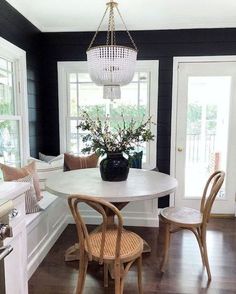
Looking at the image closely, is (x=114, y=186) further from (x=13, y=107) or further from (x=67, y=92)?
(x=67, y=92)

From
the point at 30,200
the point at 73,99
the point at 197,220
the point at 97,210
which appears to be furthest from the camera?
the point at 73,99

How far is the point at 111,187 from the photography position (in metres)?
2.14

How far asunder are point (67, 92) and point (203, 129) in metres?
1.89

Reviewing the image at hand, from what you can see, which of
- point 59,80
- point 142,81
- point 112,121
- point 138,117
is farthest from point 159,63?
point 59,80

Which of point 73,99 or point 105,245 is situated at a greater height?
point 73,99

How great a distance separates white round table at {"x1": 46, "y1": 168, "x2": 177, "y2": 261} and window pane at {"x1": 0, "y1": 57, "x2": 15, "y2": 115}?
3.34 feet

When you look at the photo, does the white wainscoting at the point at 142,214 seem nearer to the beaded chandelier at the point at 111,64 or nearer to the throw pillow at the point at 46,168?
the throw pillow at the point at 46,168

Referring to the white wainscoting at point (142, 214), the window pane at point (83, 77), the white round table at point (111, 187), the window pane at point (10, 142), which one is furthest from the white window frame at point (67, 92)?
the white round table at point (111, 187)

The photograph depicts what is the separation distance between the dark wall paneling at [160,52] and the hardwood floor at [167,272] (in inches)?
40.9

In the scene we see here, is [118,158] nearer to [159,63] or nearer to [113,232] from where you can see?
[113,232]

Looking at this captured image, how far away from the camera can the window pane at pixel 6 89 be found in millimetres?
2841

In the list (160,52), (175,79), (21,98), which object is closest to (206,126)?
(175,79)

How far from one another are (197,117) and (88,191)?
2.16m

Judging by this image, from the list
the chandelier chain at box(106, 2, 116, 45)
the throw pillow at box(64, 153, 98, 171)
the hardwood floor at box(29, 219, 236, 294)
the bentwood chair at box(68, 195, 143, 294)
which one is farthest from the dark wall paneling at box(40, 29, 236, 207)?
the bentwood chair at box(68, 195, 143, 294)
